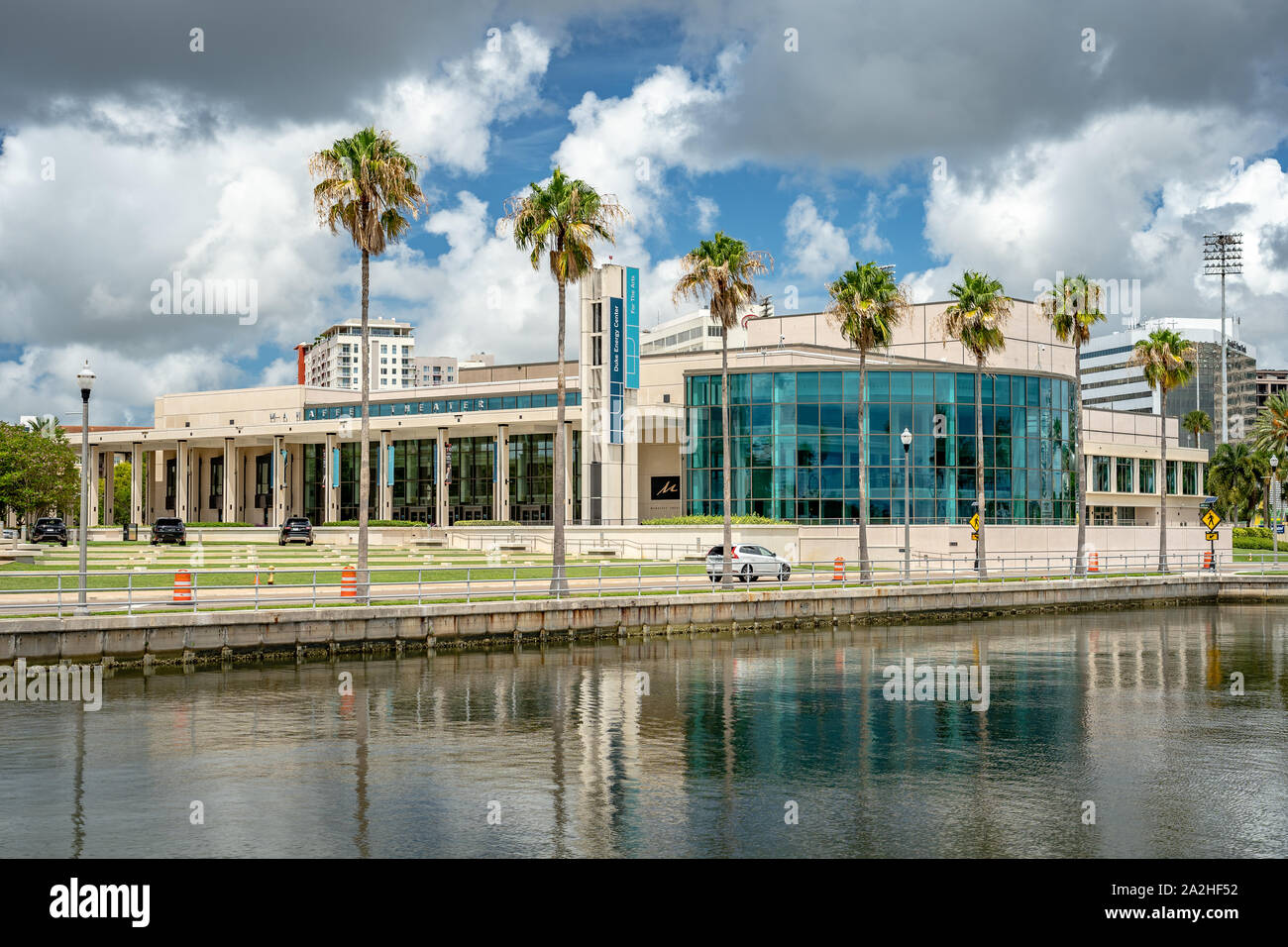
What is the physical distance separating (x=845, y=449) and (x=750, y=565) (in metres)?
22.7

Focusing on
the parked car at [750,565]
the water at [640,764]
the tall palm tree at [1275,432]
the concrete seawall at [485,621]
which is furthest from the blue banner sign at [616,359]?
the tall palm tree at [1275,432]

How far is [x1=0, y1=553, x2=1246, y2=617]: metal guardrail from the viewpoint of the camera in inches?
1182

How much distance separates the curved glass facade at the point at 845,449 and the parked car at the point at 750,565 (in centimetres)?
1786

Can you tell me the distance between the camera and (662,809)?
14.3 metres

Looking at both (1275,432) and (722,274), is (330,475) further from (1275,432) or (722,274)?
(1275,432)

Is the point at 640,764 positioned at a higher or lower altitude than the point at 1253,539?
lower

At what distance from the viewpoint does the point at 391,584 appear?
112ft

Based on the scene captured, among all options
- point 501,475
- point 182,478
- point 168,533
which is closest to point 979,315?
point 501,475

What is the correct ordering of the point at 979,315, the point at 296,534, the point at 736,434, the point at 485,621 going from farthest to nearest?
the point at 296,534, the point at 736,434, the point at 979,315, the point at 485,621

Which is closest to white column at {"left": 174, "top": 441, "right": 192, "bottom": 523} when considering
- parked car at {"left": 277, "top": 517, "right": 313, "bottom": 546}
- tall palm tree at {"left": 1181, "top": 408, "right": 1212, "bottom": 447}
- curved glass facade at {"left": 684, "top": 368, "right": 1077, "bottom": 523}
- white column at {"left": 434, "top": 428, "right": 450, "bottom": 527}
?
white column at {"left": 434, "top": 428, "right": 450, "bottom": 527}

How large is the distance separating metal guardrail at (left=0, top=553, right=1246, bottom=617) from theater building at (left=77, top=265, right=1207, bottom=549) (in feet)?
30.3
